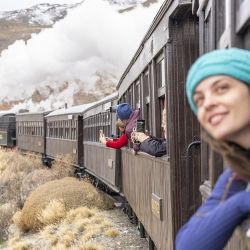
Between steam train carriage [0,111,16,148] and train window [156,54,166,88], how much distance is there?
32.0 meters

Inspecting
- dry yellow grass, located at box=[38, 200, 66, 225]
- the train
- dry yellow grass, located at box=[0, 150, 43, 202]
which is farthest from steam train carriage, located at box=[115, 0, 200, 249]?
dry yellow grass, located at box=[0, 150, 43, 202]

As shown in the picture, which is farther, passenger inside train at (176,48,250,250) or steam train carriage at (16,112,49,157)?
steam train carriage at (16,112,49,157)

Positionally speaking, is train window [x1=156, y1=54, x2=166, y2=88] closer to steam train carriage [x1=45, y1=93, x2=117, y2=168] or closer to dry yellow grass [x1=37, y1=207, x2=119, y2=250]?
dry yellow grass [x1=37, y1=207, x2=119, y2=250]

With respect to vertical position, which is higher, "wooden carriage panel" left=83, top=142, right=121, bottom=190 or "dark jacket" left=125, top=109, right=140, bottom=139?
"dark jacket" left=125, top=109, right=140, bottom=139

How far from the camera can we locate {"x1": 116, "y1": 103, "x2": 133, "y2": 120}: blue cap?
6855mm

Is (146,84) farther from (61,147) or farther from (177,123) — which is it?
(61,147)

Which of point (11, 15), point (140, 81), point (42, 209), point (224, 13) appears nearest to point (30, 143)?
point (42, 209)

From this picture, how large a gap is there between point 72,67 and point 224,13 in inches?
2762

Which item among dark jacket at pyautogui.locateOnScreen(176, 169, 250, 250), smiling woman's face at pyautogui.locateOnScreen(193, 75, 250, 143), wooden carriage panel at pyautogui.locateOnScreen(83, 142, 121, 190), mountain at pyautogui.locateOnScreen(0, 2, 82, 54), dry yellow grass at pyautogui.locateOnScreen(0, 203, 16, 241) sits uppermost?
mountain at pyautogui.locateOnScreen(0, 2, 82, 54)

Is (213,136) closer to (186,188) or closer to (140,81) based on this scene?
(186,188)

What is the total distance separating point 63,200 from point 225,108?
531 inches

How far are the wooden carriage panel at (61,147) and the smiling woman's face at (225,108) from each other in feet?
62.1

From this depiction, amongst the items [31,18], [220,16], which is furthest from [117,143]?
[31,18]

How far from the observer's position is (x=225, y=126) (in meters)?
1.36
